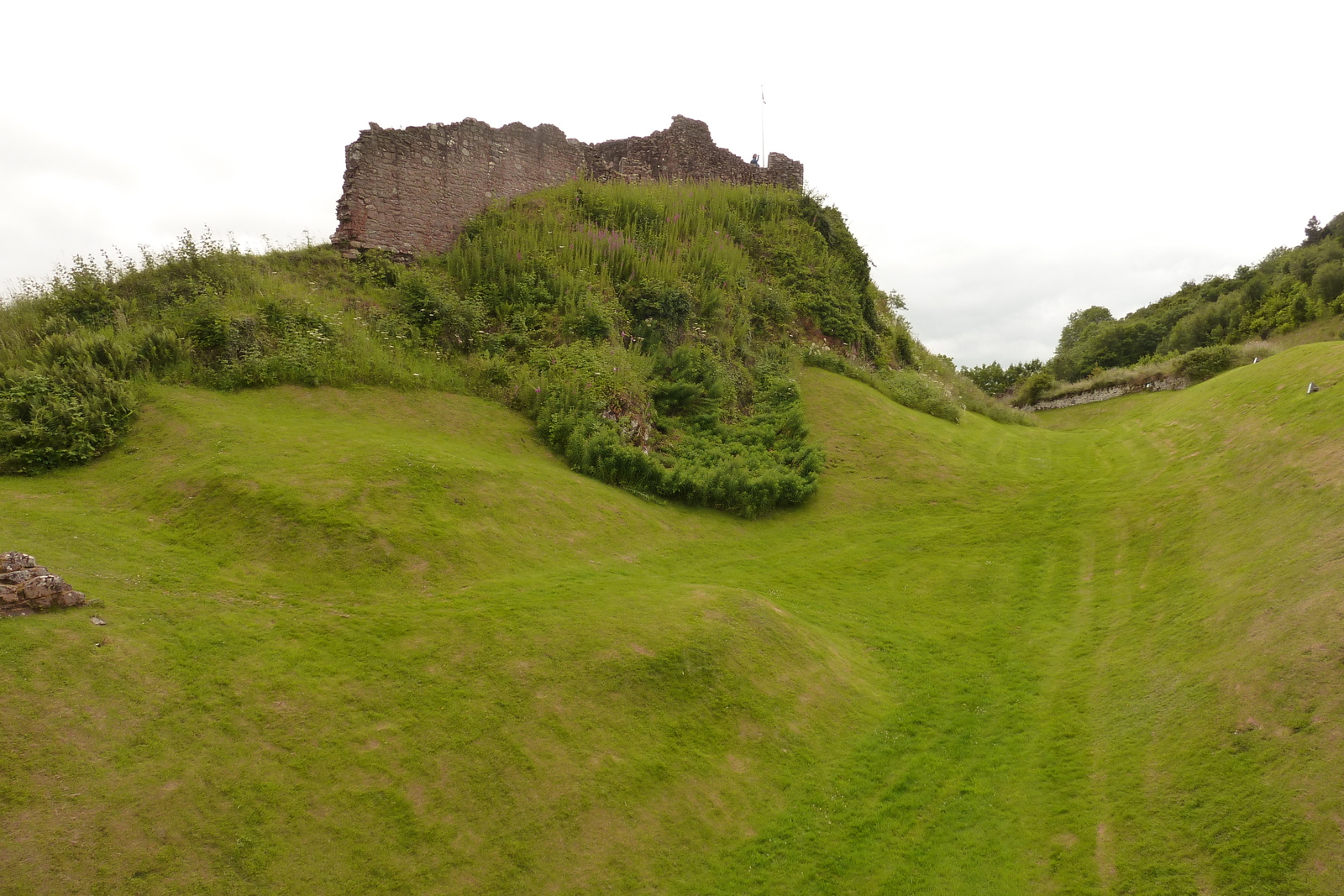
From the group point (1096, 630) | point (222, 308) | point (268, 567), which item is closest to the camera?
point (268, 567)

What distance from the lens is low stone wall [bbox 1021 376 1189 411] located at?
28.3 meters

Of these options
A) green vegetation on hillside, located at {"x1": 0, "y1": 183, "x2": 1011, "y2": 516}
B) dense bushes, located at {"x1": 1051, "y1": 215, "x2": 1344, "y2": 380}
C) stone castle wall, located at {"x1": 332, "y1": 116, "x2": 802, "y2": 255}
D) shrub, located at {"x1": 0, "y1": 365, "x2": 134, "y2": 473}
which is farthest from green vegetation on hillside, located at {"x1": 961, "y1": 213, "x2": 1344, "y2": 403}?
shrub, located at {"x1": 0, "y1": 365, "x2": 134, "y2": 473}

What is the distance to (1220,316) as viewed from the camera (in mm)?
48062

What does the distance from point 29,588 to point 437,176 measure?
15863 mm

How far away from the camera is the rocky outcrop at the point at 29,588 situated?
6.75 metres

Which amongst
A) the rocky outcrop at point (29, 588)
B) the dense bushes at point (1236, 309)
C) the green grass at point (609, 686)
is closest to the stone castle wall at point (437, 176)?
the green grass at point (609, 686)

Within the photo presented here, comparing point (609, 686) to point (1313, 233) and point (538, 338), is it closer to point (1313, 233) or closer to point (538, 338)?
point (538, 338)

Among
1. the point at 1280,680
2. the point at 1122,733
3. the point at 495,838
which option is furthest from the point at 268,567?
the point at 1280,680

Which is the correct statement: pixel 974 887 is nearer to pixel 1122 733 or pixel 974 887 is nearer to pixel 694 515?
pixel 1122 733

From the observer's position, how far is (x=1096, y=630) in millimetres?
10891

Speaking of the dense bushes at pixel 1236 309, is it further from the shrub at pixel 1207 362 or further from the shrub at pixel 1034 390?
the shrub at pixel 1207 362

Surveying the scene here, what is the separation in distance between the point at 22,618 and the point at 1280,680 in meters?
12.6

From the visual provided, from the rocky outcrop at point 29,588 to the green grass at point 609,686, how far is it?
1.10ft

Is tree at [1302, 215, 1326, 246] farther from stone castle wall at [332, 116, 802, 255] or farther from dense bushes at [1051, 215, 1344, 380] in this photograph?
stone castle wall at [332, 116, 802, 255]
